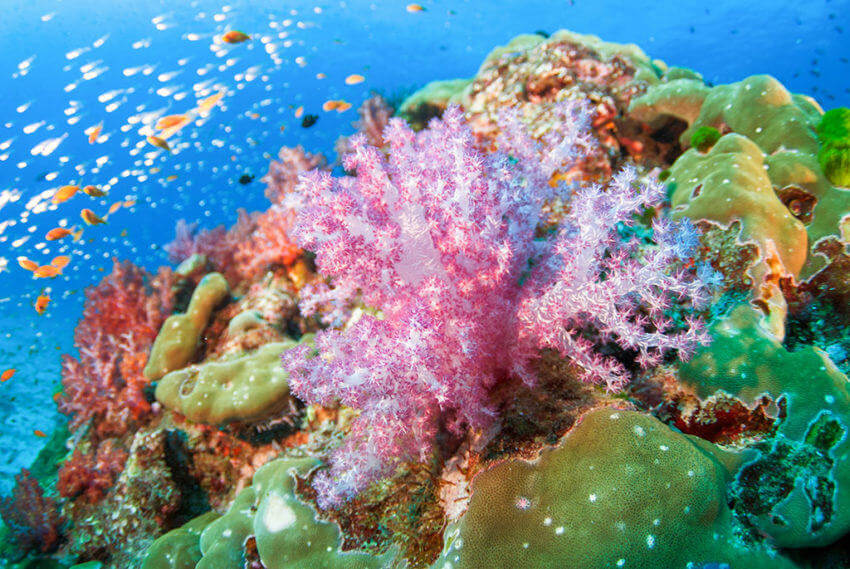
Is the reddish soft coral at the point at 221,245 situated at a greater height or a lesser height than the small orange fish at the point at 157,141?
lesser

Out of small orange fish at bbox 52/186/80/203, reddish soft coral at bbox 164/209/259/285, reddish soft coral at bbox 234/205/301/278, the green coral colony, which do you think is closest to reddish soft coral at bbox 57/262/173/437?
the green coral colony

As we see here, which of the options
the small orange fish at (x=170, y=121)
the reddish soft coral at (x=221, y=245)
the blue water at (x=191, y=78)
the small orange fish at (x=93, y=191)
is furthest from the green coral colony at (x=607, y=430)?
the blue water at (x=191, y=78)

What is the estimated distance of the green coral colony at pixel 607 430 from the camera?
218 centimetres

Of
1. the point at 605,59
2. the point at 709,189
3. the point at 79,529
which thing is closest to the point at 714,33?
the point at 605,59

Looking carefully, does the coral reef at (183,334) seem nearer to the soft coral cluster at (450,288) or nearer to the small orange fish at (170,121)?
the small orange fish at (170,121)

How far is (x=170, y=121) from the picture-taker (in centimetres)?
761

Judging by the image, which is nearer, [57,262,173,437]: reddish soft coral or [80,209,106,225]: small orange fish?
[57,262,173,437]: reddish soft coral

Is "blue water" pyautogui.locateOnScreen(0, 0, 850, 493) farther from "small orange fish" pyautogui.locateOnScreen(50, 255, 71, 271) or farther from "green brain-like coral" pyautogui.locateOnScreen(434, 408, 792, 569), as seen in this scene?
"green brain-like coral" pyautogui.locateOnScreen(434, 408, 792, 569)

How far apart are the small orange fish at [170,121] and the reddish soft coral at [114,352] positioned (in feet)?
9.46

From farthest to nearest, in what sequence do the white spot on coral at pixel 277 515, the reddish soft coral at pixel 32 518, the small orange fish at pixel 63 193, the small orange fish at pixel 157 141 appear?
the small orange fish at pixel 157 141 < the small orange fish at pixel 63 193 < the reddish soft coral at pixel 32 518 < the white spot on coral at pixel 277 515

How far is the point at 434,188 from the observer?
272 cm

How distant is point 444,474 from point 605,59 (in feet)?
24.6

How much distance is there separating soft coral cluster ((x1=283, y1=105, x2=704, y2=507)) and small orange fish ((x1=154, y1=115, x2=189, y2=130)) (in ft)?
21.0

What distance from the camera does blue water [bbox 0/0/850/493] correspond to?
23.8m
